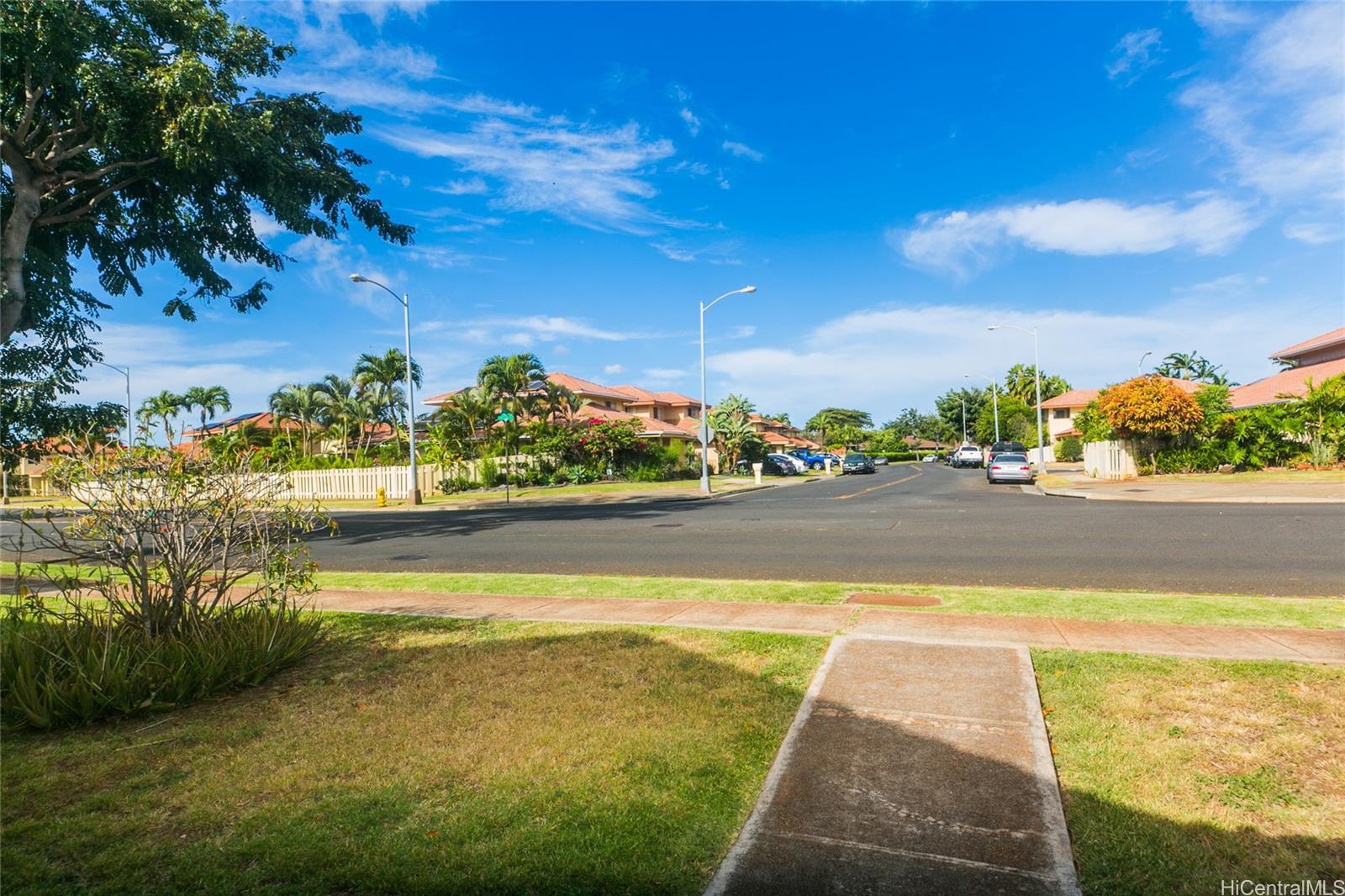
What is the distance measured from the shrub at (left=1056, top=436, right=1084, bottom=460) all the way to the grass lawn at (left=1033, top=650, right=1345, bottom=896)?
54.9m

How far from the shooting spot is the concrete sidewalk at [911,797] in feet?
9.43

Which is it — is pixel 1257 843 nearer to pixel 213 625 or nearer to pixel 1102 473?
pixel 213 625

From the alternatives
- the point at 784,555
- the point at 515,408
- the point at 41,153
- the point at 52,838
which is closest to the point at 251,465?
the point at 52,838

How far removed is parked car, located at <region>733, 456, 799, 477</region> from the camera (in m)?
51.6

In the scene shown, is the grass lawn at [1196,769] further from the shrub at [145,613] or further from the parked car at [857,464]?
the parked car at [857,464]

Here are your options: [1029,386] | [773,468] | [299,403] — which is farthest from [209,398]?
[1029,386]

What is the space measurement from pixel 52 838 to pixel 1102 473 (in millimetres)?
35665

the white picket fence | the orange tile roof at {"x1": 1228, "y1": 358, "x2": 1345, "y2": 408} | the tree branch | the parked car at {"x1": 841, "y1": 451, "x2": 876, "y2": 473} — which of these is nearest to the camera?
the tree branch

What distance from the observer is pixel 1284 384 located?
3819 cm

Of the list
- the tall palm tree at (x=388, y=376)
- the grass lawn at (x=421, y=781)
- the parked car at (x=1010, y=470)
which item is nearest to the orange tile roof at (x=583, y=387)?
the tall palm tree at (x=388, y=376)

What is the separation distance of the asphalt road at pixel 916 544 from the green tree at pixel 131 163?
665cm

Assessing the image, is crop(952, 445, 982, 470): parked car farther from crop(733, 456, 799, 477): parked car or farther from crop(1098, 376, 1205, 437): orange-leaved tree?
crop(1098, 376, 1205, 437): orange-leaved tree

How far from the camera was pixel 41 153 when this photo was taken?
13055 mm

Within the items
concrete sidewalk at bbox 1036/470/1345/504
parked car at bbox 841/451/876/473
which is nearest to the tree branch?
concrete sidewalk at bbox 1036/470/1345/504
